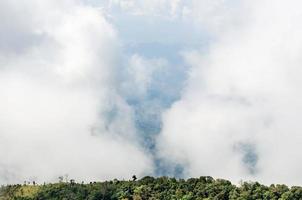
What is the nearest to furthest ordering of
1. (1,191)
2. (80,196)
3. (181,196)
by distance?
(181,196), (80,196), (1,191)

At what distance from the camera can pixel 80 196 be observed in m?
170

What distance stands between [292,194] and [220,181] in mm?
22847

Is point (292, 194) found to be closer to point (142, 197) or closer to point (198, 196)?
point (198, 196)

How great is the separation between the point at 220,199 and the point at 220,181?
916 centimetres

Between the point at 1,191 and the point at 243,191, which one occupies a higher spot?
the point at 1,191

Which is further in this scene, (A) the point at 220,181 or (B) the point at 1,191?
(B) the point at 1,191

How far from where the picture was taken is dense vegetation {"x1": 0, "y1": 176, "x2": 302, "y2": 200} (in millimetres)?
153625

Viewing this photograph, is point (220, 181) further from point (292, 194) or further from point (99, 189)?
point (99, 189)

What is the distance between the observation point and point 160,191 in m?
167

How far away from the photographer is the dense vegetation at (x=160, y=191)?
154m

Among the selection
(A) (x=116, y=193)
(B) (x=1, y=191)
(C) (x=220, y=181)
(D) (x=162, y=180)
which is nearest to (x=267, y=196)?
(C) (x=220, y=181)

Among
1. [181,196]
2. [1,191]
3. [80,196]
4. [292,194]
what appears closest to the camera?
[292,194]

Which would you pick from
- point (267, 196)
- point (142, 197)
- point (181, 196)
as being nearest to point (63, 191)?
point (142, 197)

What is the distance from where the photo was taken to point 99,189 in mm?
173375
